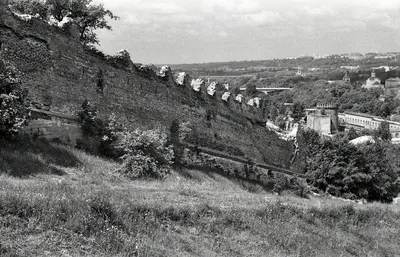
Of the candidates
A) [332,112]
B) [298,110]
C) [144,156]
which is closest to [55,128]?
[144,156]

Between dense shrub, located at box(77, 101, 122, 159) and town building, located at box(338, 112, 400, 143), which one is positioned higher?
dense shrub, located at box(77, 101, 122, 159)

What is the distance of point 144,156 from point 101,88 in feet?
9.66

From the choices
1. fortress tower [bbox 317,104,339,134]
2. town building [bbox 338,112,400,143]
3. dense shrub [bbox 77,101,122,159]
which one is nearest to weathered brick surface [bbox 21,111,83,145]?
dense shrub [bbox 77,101,122,159]


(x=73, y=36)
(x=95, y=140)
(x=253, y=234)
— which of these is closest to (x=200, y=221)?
(x=253, y=234)

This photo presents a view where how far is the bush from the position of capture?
14312 millimetres

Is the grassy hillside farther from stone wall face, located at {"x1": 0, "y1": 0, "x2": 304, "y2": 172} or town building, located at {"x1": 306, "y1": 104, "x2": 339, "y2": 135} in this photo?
town building, located at {"x1": 306, "y1": 104, "x2": 339, "y2": 135}

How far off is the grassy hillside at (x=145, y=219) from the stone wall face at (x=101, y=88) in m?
2.08

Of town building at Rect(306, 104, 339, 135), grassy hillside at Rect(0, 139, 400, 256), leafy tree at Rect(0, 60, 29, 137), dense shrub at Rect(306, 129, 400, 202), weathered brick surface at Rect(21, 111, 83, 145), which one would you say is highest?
leafy tree at Rect(0, 60, 29, 137)

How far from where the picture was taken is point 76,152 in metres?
14.0

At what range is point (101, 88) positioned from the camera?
16.1m

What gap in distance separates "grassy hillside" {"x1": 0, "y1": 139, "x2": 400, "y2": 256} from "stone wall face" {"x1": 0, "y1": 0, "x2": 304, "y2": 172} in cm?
208

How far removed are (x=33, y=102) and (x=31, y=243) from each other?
7414 mm

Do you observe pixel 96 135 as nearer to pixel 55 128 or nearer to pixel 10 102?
pixel 55 128

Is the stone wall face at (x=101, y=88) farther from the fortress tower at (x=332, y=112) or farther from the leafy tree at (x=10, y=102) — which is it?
the fortress tower at (x=332, y=112)
